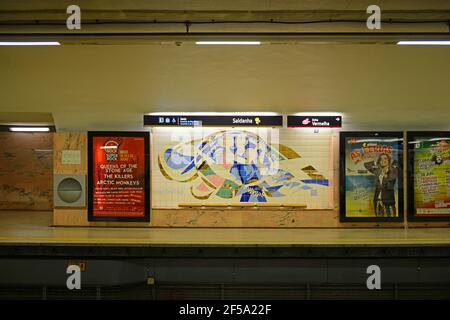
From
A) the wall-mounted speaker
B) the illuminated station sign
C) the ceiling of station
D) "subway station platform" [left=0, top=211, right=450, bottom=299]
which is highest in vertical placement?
the ceiling of station

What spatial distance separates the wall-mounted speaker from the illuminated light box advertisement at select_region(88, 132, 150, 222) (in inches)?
5.3

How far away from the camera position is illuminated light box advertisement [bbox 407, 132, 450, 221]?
647 centimetres

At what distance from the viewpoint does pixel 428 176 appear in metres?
6.47

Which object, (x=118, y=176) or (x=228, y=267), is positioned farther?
(x=118, y=176)

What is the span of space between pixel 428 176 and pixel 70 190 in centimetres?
616

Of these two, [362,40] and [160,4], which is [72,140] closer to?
[160,4]

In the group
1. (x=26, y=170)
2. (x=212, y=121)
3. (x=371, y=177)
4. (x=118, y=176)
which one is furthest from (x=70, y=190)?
(x=371, y=177)

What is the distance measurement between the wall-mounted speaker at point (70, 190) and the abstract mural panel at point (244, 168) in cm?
126

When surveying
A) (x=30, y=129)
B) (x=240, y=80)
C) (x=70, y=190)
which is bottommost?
(x=70, y=190)

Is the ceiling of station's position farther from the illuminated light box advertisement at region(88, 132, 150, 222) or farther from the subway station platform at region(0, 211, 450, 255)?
the subway station platform at region(0, 211, 450, 255)

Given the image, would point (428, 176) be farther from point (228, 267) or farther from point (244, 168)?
point (228, 267)

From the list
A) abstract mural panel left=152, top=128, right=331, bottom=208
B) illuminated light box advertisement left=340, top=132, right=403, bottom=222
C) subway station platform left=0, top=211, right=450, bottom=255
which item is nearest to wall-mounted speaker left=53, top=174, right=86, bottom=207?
subway station platform left=0, top=211, right=450, bottom=255

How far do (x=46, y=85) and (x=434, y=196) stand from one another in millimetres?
6999

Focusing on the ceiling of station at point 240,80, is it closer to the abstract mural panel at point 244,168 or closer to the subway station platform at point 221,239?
the abstract mural panel at point 244,168
